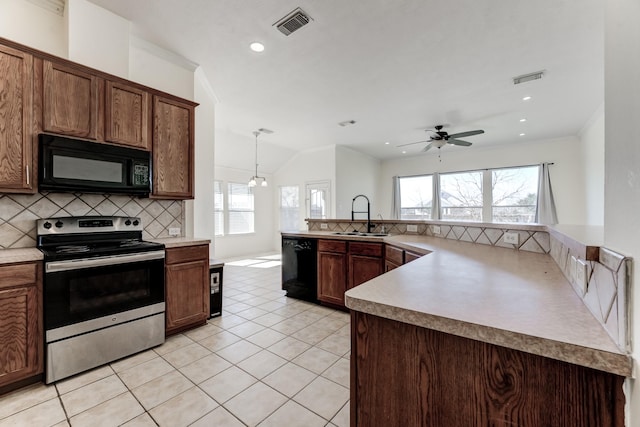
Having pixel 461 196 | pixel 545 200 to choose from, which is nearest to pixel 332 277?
pixel 461 196

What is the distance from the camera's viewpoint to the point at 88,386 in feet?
5.90

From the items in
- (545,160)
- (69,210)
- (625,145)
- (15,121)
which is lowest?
(69,210)

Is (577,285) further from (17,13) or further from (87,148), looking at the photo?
(17,13)

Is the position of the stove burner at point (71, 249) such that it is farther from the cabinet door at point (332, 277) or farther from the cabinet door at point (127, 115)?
the cabinet door at point (332, 277)

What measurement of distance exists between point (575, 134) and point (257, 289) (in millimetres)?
7366

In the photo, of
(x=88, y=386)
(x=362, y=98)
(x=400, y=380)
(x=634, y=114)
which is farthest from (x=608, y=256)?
(x=362, y=98)

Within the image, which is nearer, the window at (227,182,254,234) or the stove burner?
the stove burner

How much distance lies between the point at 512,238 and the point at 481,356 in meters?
1.65

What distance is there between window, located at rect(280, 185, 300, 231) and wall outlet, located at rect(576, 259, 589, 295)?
6.95 meters

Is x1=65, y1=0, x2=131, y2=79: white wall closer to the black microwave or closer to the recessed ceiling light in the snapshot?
the black microwave

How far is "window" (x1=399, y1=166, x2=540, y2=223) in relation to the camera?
6.42 metres

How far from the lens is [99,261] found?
Answer: 1.99m

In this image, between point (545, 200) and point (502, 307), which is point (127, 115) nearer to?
point (502, 307)

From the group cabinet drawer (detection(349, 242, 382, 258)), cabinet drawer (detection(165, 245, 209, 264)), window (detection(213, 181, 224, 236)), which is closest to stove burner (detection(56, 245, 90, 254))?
cabinet drawer (detection(165, 245, 209, 264))
